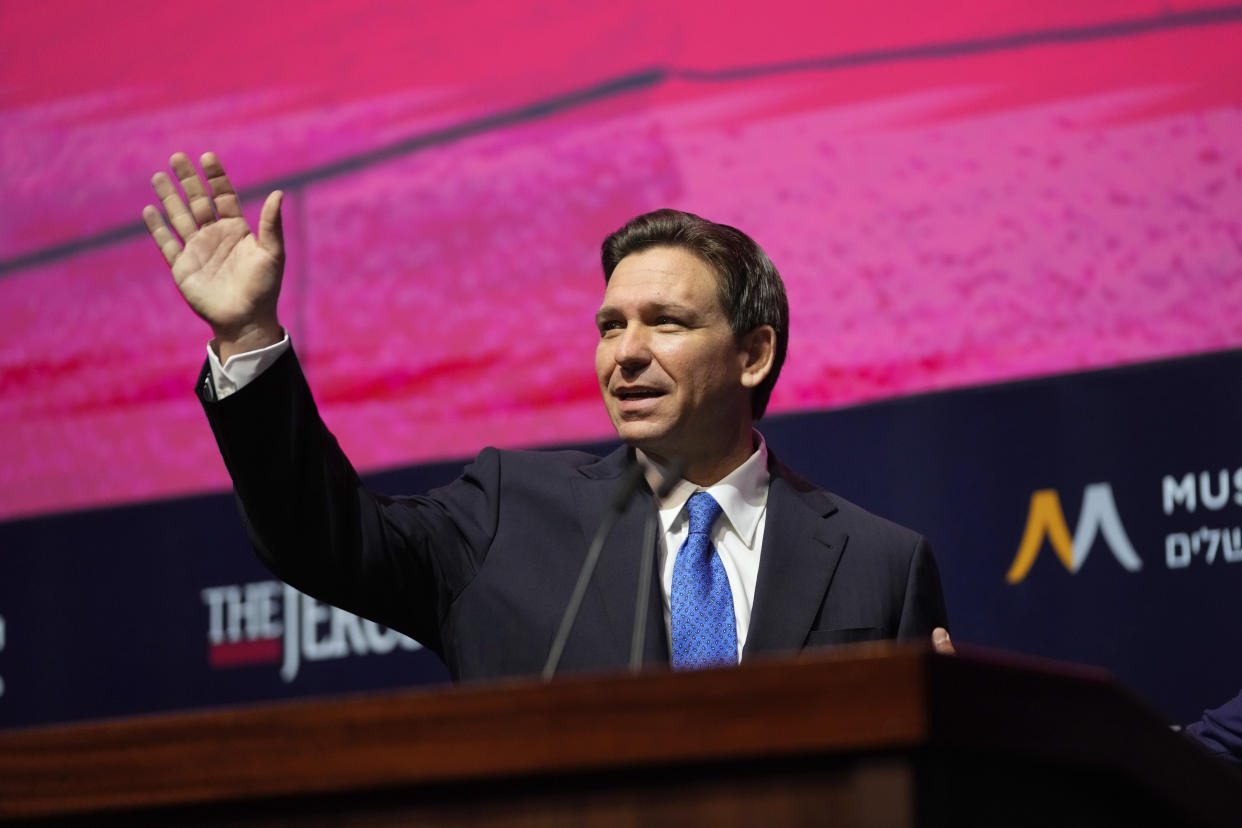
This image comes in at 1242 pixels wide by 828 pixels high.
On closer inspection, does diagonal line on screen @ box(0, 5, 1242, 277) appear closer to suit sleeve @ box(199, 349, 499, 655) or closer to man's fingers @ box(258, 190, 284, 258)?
suit sleeve @ box(199, 349, 499, 655)

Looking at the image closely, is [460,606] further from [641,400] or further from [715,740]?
[715,740]

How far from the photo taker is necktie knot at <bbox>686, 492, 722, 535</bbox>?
2.00 m

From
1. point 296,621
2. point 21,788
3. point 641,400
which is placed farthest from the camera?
point 296,621

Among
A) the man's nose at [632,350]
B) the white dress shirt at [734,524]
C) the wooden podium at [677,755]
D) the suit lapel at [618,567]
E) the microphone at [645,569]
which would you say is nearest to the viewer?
the wooden podium at [677,755]

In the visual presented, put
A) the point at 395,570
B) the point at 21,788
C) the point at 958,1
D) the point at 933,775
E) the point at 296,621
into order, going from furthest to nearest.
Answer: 1. the point at 296,621
2. the point at 958,1
3. the point at 395,570
4. the point at 21,788
5. the point at 933,775

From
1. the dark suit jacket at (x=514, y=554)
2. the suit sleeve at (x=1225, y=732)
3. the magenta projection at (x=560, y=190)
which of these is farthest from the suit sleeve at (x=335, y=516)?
the suit sleeve at (x=1225, y=732)

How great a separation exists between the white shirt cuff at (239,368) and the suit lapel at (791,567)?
2.19ft

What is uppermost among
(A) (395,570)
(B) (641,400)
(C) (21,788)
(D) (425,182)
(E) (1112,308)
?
(D) (425,182)

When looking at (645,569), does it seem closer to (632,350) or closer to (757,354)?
(632,350)

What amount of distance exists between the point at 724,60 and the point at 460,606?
1.29m

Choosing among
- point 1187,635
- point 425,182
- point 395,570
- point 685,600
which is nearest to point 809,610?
point 685,600

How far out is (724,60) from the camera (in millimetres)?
2787

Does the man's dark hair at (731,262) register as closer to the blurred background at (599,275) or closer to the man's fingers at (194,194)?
the blurred background at (599,275)

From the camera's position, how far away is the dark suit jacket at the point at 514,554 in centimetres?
172
